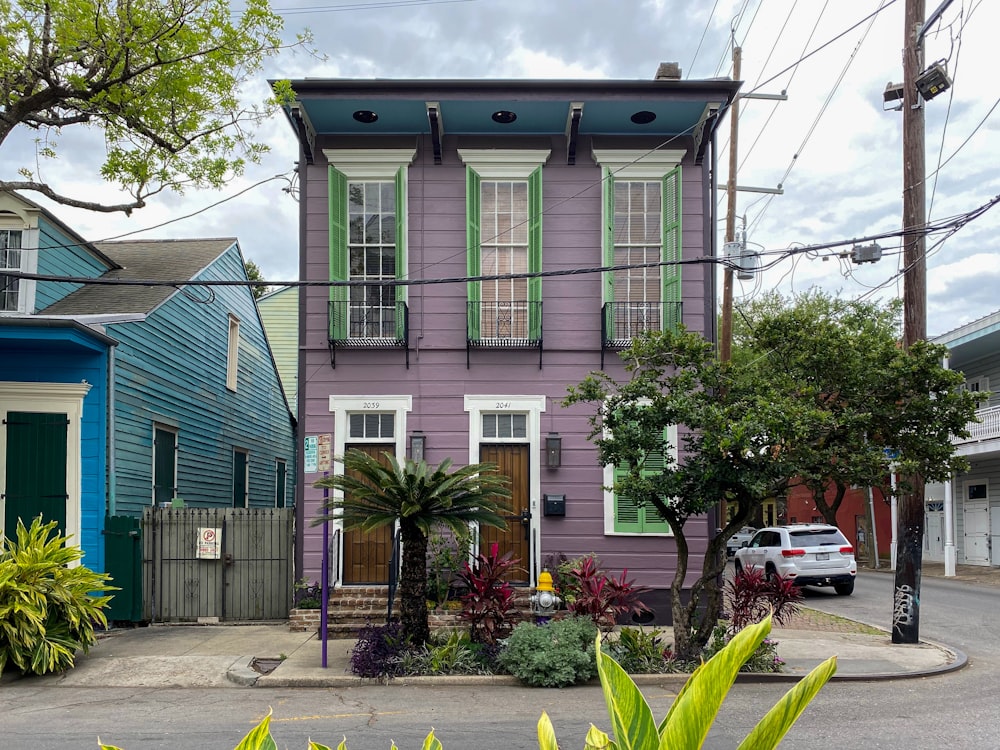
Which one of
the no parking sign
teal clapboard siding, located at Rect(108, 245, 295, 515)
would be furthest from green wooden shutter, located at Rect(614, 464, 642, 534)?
teal clapboard siding, located at Rect(108, 245, 295, 515)

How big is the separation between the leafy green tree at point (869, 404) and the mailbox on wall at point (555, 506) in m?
4.04

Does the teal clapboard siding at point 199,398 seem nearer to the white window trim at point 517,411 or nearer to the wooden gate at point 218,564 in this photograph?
the wooden gate at point 218,564

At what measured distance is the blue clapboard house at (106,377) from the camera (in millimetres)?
13109

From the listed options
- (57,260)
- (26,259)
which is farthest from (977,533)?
(26,259)

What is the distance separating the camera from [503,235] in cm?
1422

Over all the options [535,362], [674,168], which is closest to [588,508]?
[535,362]

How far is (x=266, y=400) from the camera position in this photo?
22.7 meters

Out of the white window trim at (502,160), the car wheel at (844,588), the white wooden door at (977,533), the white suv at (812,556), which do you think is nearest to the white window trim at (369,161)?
the white window trim at (502,160)

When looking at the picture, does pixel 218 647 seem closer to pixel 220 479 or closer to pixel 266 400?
pixel 220 479

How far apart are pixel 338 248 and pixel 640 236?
15.4 feet

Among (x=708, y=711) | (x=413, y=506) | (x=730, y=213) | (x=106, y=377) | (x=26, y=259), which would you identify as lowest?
(x=413, y=506)

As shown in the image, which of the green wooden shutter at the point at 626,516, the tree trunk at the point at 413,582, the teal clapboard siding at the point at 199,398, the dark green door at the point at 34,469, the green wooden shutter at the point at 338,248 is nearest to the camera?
the tree trunk at the point at 413,582

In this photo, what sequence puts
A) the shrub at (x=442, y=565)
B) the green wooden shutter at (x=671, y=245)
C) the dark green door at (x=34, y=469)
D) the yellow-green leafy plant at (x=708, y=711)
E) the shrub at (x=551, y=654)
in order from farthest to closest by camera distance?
the green wooden shutter at (x=671, y=245)
the dark green door at (x=34, y=469)
the shrub at (x=442, y=565)
the shrub at (x=551, y=654)
the yellow-green leafy plant at (x=708, y=711)

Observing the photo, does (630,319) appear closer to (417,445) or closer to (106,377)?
(417,445)
